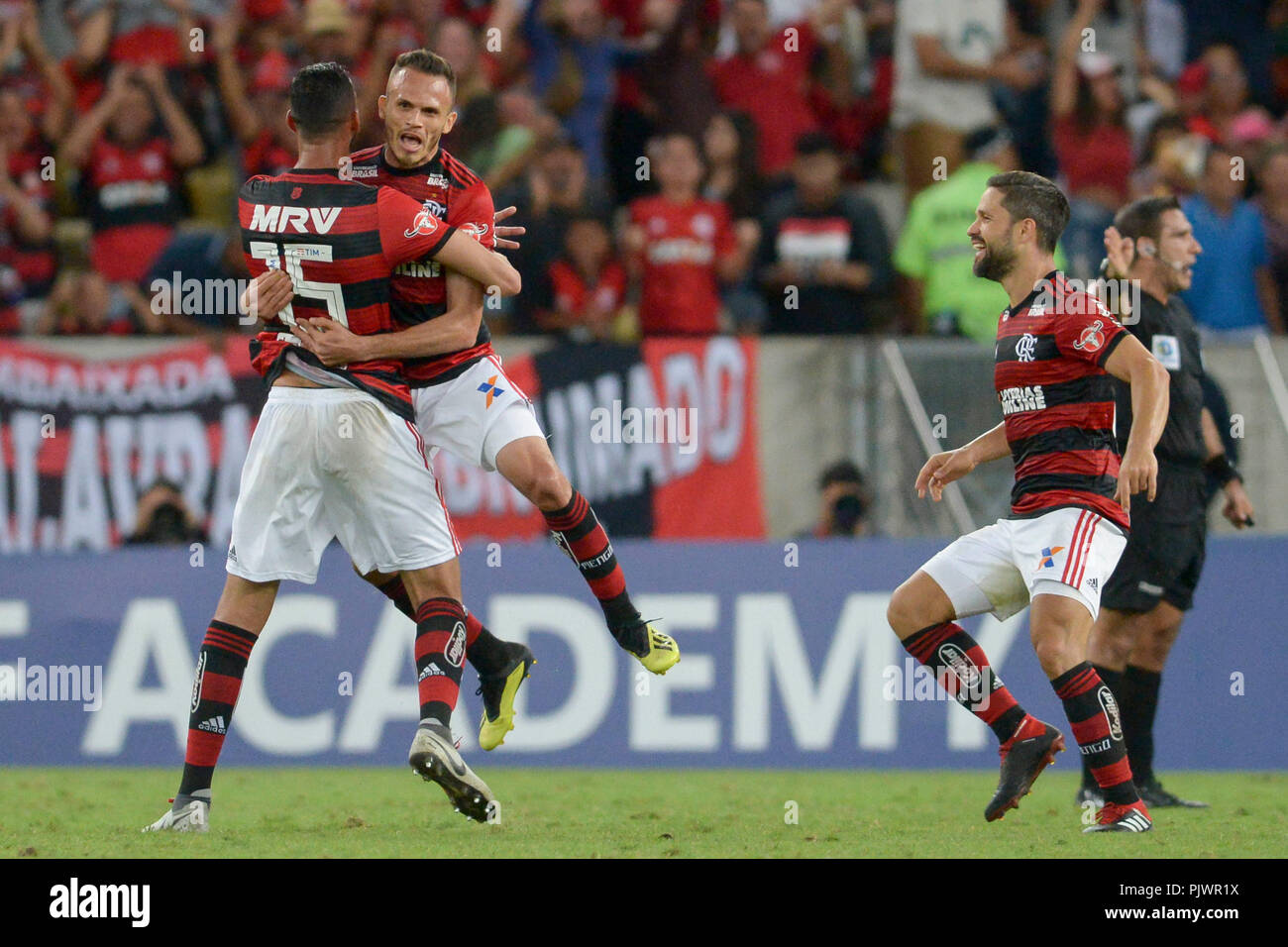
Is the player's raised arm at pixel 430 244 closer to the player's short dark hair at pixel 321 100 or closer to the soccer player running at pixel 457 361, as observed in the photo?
the soccer player running at pixel 457 361

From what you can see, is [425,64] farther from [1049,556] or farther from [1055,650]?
[1055,650]

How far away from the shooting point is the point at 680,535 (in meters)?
11.8

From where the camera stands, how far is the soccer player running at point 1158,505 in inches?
329

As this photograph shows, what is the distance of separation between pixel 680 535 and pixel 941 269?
244 cm

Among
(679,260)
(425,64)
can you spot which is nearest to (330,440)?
(425,64)

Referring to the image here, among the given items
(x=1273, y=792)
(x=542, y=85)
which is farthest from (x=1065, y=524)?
(x=542, y=85)

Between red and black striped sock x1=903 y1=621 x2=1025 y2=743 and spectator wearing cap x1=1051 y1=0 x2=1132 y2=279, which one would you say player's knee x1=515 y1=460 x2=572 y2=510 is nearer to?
red and black striped sock x1=903 y1=621 x2=1025 y2=743

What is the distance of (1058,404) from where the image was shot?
7.20 m

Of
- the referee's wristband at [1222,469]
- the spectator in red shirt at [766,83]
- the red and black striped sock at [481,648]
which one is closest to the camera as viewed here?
the red and black striped sock at [481,648]

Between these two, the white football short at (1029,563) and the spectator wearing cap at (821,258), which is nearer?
the white football short at (1029,563)

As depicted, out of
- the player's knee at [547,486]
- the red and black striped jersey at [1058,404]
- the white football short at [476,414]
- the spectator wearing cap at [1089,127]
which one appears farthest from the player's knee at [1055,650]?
the spectator wearing cap at [1089,127]

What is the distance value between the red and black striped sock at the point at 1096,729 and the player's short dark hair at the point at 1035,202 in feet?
5.42

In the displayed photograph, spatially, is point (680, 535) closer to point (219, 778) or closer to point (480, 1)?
point (219, 778)

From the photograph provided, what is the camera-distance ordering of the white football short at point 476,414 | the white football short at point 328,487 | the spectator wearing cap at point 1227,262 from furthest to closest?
the spectator wearing cap at point 1227,262, the white football short at point 476,414, the white football short at point 328,487
